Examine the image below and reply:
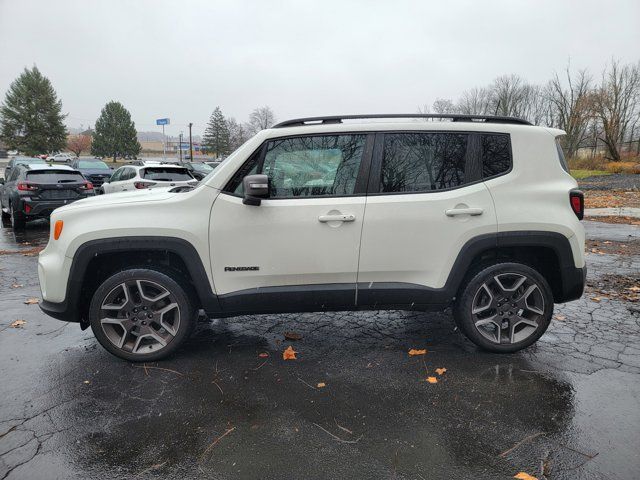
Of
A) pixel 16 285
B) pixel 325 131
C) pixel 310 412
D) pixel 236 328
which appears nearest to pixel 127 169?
pixel 16 285

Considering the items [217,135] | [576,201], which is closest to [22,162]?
[576,201]

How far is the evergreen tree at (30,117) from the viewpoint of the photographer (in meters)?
59.2

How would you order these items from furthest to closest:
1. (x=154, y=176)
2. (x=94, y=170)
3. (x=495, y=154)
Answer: (x=94, y=170), (x=154, y=176), (x=495, y=154)

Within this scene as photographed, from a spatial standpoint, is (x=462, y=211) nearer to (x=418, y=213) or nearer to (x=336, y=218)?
(x=418, y=213)

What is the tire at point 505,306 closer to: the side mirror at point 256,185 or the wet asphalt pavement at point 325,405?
the wet asphalt pavement at point 325,405

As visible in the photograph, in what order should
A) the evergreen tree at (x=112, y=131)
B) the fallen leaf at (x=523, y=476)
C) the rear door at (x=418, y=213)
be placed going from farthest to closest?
the evergreen tree at (x=112, y=131), the rear door at (x=418, y=213), the fallen leaf at (x=523, y=476)

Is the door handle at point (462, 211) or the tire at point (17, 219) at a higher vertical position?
the door handle at point (462, 211)

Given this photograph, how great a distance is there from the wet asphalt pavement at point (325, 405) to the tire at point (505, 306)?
0.55ft

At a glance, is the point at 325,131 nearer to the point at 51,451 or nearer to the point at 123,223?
the point at 123,223

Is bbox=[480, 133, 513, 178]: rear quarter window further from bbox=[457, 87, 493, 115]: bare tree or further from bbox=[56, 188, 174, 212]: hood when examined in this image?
bbox=[457, 87, 493, 115]: bare tree

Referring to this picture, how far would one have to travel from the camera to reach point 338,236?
11.4ft

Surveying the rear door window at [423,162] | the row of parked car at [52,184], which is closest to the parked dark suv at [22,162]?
the row of parked car at [52,184]

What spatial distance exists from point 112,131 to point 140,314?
257 ft

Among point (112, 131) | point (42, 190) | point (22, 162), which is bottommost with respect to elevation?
point (42, 190)
